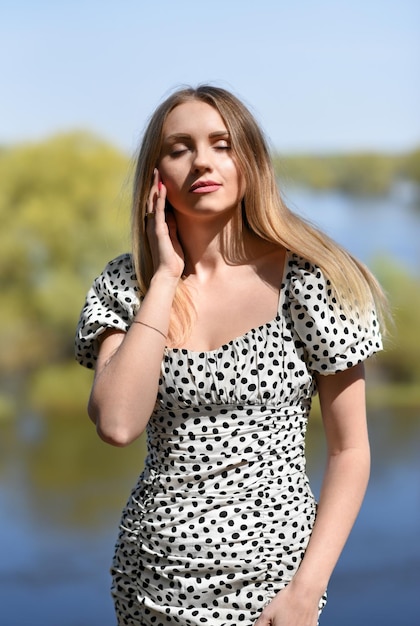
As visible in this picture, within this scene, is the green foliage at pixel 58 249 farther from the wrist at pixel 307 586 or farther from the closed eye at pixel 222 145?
the wrist at pixel 307 586

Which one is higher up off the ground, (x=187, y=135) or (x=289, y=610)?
(x=187, y=135)

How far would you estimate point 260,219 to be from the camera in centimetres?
145

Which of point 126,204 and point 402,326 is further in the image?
point 402,326

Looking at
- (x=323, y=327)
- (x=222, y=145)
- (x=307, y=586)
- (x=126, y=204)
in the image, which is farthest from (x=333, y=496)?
(x=126, y=204)

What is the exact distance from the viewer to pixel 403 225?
4047 millimetres

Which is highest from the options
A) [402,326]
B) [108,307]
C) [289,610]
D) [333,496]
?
[402,326]

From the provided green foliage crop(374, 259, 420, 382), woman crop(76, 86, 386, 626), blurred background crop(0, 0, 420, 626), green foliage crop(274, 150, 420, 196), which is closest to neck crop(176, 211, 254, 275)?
woman crop(76, 86, 386, 626)

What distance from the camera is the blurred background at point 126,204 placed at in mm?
3760

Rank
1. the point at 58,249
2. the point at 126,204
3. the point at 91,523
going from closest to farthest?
the point at 91,523 < the point at 126,204 < the point at 58,249

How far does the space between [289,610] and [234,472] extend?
190 millimetres

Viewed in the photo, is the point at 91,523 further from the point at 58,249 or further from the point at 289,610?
the point at 289,610

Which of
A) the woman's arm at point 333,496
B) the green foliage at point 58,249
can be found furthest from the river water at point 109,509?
the woman's arm at point 333,496

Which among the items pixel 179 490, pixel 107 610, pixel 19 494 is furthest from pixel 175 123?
pixel 19 494

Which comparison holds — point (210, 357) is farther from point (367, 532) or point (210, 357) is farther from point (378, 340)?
point (367, 532)
